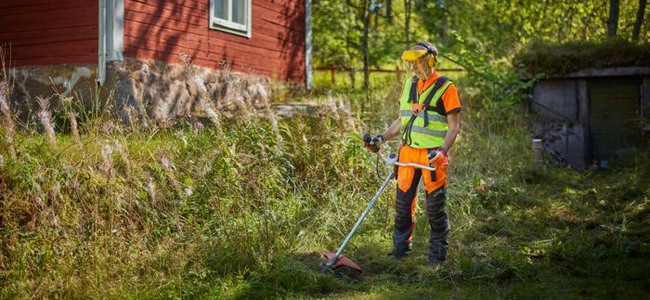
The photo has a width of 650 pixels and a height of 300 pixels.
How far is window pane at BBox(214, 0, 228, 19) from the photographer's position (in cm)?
1109

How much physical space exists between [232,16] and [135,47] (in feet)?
7.98

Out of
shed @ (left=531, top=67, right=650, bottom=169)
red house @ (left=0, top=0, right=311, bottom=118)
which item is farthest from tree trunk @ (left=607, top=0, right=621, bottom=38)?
red house @ (left=0, top=0, right=311, bottom=118)

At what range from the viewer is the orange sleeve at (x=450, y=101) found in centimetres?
536

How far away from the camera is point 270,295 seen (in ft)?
16.0

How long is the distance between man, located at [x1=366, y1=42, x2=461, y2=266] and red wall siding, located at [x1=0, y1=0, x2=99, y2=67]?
5290mm

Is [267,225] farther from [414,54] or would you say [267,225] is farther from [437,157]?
[414,54]

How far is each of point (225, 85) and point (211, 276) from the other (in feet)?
20.8

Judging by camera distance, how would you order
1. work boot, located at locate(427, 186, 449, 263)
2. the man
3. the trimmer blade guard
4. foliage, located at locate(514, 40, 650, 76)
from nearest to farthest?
the trimmer blade guard, the man, work boot, located at locate(427, 186, 449, 263), foliage, located at locate(514, 40, 650, 76)

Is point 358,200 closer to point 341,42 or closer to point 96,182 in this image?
point 96,182

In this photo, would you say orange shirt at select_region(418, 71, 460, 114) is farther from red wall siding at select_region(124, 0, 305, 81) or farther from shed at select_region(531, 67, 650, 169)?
shed at select_region(531, 67, 650, 169)

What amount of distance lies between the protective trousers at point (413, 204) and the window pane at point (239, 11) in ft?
21.4

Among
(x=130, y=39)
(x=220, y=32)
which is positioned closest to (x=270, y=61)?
(x=220, y=32)

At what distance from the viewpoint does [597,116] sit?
10.6 m

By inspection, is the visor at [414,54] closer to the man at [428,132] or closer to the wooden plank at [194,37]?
the man at [428,132]
